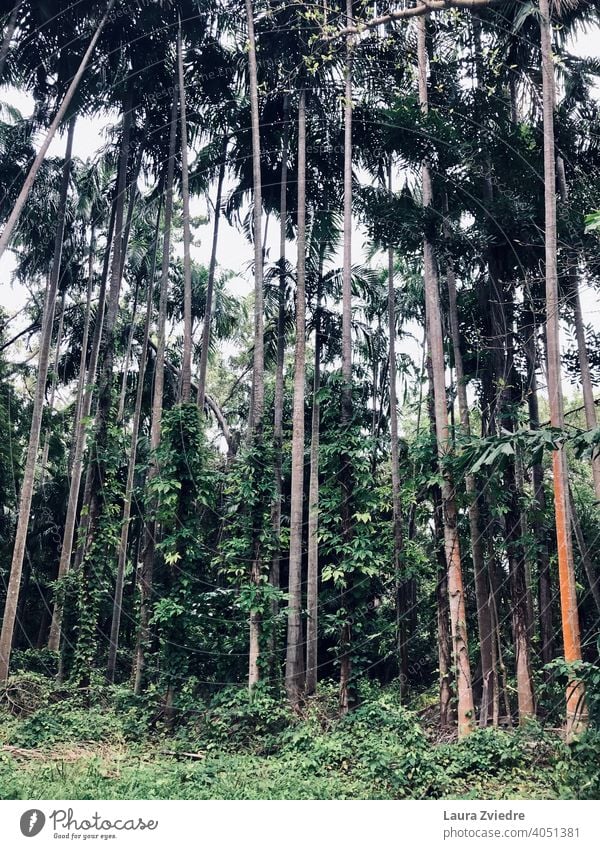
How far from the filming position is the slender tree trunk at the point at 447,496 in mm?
10250

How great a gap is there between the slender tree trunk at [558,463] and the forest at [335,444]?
0.03 metres

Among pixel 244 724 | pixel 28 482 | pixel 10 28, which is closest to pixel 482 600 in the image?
pixel 244 724

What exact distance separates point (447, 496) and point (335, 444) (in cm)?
196

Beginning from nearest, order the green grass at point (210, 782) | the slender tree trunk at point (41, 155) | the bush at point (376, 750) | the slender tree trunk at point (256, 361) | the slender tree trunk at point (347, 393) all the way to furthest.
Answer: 1. the green grass at point (210, 782)
2. the bush at point (376, 750)
3. the slender tree trunk at point (41, 155)
4. the slender tree trunk at point (347, 393)
5. the slender tree trunk at point (256, 361)

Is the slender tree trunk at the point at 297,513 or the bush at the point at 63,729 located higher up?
the slender tree trunk at the point at 297,513

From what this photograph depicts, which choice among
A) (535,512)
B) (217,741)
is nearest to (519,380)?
(535,512)

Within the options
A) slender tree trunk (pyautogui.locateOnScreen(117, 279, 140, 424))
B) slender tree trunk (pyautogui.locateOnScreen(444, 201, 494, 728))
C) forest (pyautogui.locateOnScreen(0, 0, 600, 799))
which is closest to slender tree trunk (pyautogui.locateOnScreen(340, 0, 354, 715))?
forest (pyautogui.locateOnScreen(0, 0, 600, 799))

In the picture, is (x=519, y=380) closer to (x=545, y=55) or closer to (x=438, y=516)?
(x=438, y=516)

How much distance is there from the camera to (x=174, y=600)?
39.9 feet

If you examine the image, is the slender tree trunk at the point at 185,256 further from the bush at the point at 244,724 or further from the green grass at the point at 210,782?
the green grass at the point at 210,782

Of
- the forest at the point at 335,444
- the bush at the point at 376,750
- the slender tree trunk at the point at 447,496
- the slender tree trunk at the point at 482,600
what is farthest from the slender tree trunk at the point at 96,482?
the slender tree trunk at the point at 482,600

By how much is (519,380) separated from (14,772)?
28.0 feet

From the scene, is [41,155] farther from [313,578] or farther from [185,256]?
[313,578]

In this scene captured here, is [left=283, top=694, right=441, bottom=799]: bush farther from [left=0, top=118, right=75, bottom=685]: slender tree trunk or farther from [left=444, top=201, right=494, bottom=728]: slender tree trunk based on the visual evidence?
[left=0, top=118, right=75, bottom=685]: slender tree trunk
